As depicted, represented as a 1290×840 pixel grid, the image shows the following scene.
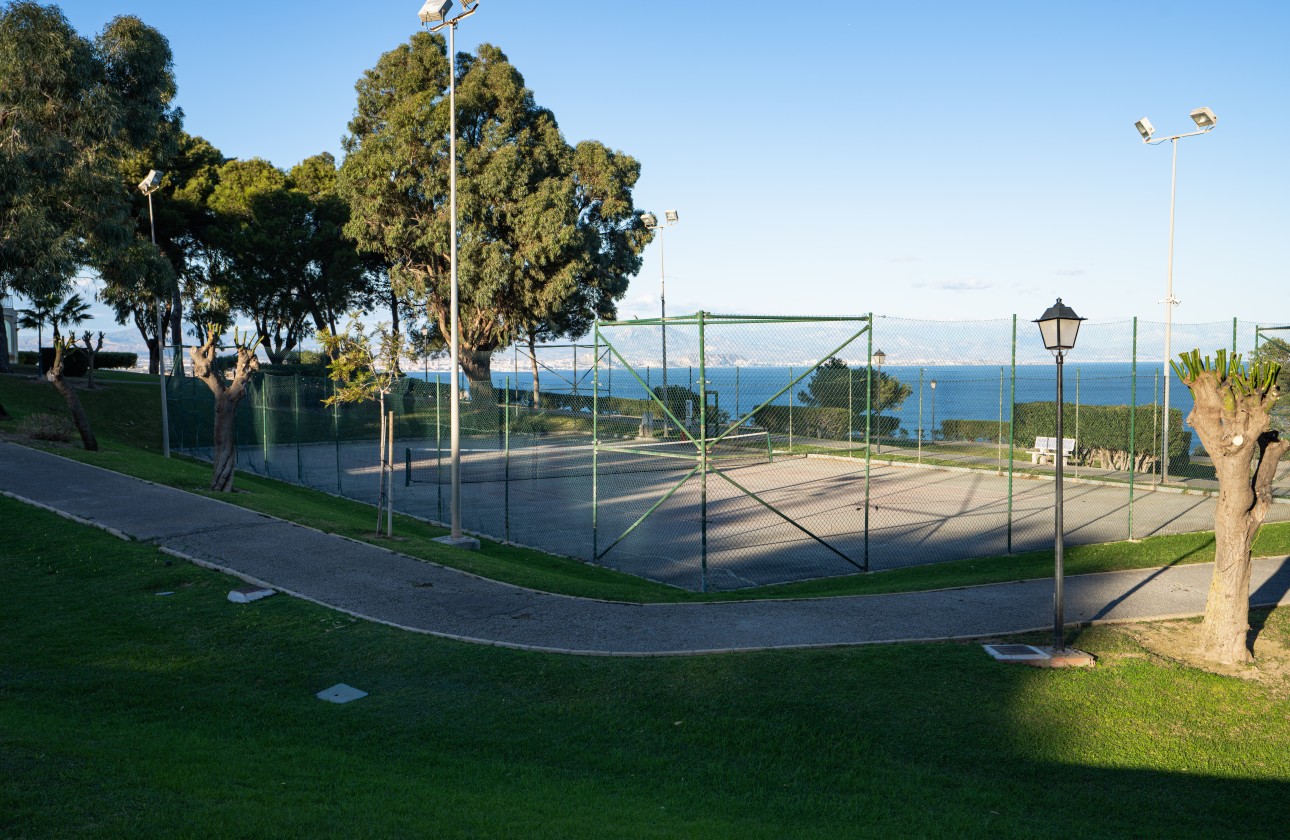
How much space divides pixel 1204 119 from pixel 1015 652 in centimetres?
1941

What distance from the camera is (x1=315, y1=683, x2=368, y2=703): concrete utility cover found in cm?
768

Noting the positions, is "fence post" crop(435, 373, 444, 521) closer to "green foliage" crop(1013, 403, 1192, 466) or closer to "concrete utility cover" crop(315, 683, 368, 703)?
"concrete utility cover" crop(315, 683, 368, 703)

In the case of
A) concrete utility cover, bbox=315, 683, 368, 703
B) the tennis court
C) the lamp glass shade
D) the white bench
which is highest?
the lamp glass shade

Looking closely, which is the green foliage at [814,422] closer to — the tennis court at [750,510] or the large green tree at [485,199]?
the tennis court at [750,510]

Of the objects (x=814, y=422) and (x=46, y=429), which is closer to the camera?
(x=46, y=429)

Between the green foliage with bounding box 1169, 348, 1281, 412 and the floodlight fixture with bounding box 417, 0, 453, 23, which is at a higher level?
Answer: the floodlight fixture with bounding box 417, 0, 453, 23

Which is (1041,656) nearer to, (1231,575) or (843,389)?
(1231,575)

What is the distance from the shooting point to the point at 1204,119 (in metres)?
22.4

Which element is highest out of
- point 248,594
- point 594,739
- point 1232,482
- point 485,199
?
point 485,199

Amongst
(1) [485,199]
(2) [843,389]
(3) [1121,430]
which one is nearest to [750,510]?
(3) [1121,430]

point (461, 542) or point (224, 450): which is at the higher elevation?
point (224, 450)

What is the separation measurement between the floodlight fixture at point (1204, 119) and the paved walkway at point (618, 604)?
552 inches

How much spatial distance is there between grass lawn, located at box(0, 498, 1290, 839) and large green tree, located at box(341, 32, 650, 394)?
2831 cm

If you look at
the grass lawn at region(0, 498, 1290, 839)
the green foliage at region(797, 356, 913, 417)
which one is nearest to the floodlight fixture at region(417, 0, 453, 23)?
the grass lawn at region(0, 498, 1290, 839)
